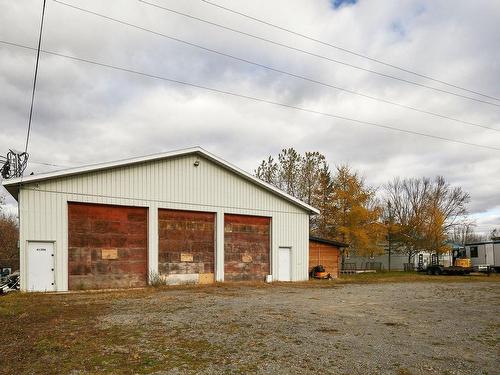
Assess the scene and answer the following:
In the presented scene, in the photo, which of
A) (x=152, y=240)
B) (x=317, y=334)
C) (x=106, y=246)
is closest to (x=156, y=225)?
(x=152, y=240)

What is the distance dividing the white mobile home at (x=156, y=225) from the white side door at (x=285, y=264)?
7cm

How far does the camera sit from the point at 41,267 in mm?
19594

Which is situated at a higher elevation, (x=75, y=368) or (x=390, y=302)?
(x=75, y=368)

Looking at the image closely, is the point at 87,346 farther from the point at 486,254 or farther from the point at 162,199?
the point at 486,254

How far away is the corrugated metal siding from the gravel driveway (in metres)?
6.52

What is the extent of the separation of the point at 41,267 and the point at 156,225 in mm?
5917

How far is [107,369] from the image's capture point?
697cm

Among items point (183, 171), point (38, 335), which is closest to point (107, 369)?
point (38, 335)

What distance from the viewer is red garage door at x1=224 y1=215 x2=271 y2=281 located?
2619 centimetres

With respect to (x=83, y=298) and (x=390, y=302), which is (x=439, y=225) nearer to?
(x=390, y=302)

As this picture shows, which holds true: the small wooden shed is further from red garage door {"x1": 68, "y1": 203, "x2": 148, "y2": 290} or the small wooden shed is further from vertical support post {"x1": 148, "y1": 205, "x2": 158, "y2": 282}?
red garage door {"x1": 68, "y1": 203, "x2": 148, "y2": 290}

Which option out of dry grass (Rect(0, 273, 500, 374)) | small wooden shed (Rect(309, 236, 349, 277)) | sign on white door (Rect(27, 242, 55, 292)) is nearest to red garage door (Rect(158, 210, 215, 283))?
sign on white door (Rect(27, 242, 55, 292))

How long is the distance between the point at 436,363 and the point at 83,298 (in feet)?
46.0

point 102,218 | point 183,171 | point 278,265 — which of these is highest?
point 183,171
